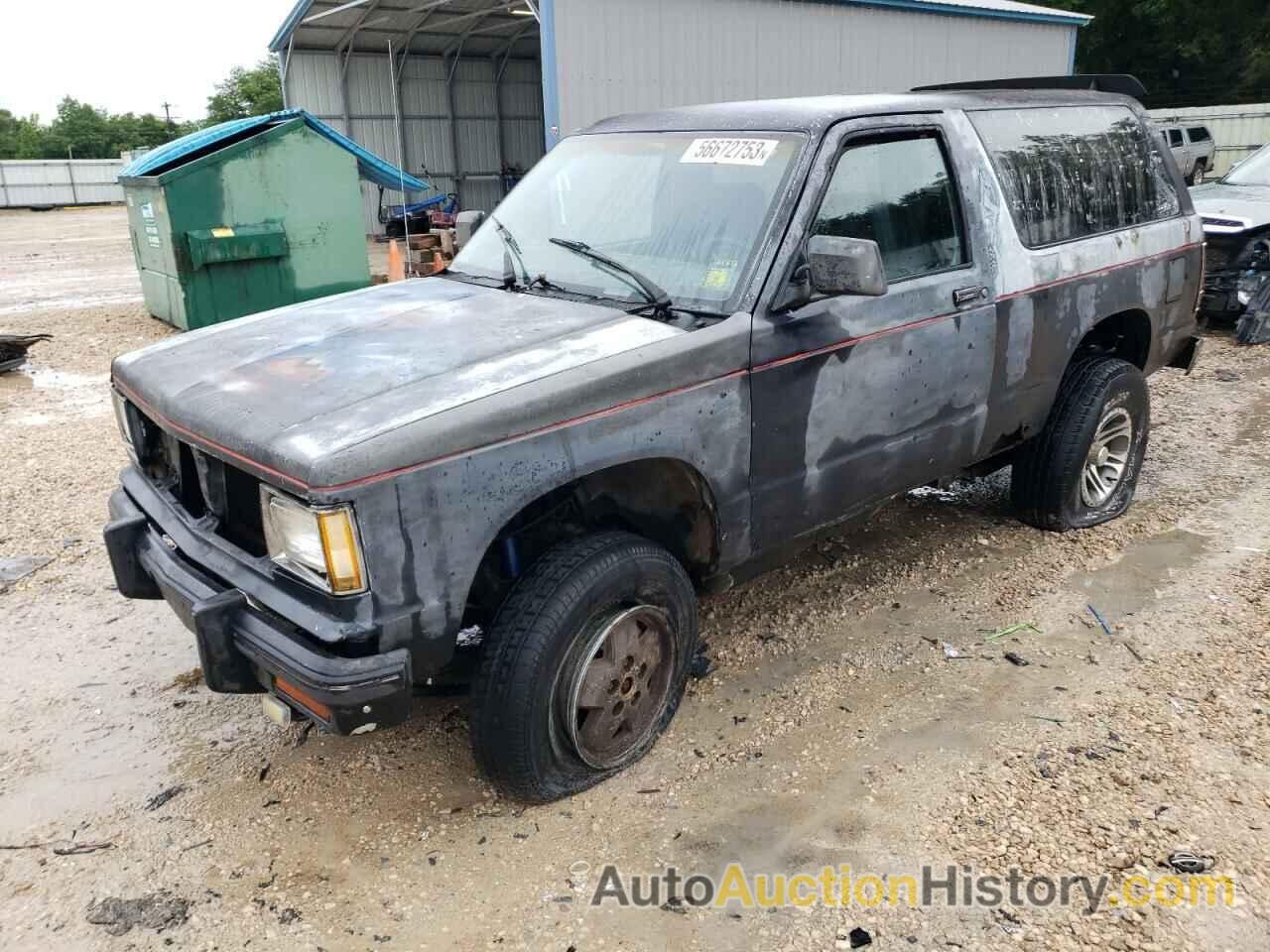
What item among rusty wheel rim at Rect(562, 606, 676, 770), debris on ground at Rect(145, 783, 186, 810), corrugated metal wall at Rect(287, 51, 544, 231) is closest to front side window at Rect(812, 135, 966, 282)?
rusty wheel rim at Rect(562, 606, 676, 770)

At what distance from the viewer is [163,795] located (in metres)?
3.16

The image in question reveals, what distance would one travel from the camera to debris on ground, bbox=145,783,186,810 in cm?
312

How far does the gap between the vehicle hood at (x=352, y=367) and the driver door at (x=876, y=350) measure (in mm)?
545

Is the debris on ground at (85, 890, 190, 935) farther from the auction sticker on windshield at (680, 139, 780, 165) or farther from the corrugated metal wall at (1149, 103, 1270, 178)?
the corrugated metal wall at (1149, 103, 1270, 178)

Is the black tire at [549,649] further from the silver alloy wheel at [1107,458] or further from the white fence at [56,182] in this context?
the white fence at [56,182]

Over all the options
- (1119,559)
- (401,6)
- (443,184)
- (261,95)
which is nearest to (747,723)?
(1119,559)

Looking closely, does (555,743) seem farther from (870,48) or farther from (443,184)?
(443,184)

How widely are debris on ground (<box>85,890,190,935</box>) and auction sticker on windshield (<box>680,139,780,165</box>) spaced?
9.47 ft

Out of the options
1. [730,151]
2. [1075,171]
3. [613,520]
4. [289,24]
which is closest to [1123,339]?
[1075,171]

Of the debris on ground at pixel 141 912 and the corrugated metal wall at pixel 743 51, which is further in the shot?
the corrugated metal wall at pixel 743 51

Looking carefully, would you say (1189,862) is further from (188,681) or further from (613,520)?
(188,681)

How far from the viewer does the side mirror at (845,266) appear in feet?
9.70

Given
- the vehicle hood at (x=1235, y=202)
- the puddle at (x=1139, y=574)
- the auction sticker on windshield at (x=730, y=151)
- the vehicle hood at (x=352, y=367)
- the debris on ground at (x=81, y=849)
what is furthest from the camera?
the vehicle hood at (x=1235, y=202)

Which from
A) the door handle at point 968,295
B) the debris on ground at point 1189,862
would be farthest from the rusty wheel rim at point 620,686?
the door handle at point 968,295
